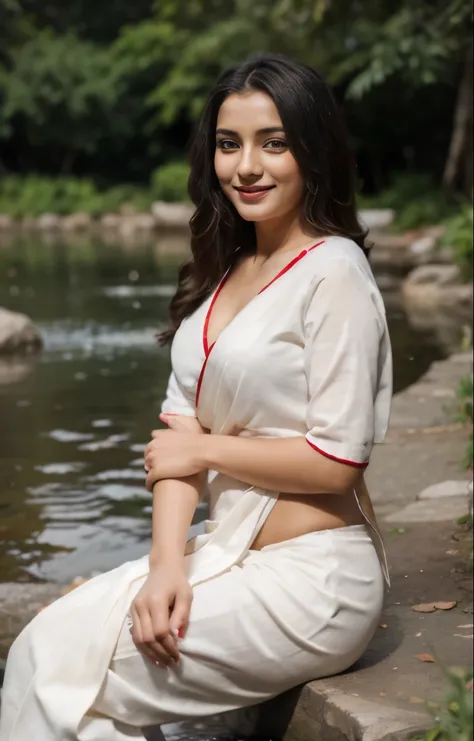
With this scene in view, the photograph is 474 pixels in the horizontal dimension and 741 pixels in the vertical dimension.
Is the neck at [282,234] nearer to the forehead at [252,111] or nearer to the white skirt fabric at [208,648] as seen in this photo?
the forehead at [252,111]

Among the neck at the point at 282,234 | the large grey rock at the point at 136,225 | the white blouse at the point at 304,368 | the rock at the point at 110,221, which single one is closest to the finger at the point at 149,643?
the white blouse at the point at 304,368

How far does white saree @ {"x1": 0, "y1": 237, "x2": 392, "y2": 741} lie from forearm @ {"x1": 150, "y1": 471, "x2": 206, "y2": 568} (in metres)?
0.06

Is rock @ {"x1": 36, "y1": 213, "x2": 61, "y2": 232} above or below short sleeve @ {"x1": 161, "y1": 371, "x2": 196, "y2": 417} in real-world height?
below

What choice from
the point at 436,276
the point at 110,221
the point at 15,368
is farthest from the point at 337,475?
the point at 110,221

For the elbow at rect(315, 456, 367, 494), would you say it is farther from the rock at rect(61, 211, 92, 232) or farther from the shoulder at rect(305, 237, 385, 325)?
the rock at rect(61, 211, 92, 232)

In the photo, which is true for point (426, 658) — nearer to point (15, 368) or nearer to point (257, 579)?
point (257, 579)

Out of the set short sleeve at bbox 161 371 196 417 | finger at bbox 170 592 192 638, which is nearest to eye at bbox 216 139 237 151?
short sleeve at bbox 161 371 196 417

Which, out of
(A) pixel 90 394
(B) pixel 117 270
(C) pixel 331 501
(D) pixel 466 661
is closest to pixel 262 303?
(C) pixel 331 501

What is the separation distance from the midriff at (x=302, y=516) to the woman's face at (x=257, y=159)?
649 mm

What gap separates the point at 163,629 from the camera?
2.75 m

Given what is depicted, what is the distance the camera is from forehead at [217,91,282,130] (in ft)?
9.85

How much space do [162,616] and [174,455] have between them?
400mm

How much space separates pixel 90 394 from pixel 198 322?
245 inches

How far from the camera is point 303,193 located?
3090mm
